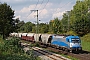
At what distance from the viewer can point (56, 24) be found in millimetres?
85750

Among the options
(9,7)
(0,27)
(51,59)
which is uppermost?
(9,7)

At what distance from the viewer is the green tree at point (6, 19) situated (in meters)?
45.4

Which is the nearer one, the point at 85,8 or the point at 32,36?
the point at 32,36

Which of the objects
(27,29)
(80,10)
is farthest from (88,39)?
(27,29)

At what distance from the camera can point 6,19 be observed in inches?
1829

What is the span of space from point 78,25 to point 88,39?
34.3 ft

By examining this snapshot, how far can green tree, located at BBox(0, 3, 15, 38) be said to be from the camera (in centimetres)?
4539

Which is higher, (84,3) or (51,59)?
(84,3)

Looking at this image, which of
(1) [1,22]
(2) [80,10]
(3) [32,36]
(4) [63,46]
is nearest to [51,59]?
(4) [63,46]

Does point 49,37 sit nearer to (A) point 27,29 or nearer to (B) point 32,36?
(B) point 32,36

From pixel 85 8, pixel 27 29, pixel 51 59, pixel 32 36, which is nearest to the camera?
pixel 51 59

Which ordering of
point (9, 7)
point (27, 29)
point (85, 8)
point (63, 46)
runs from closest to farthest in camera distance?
point (63, 46)
point (9, 7)
point (85, 8)
point (27, 29)

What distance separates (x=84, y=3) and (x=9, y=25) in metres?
43.8

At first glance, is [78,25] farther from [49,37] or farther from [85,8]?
[49,37]
